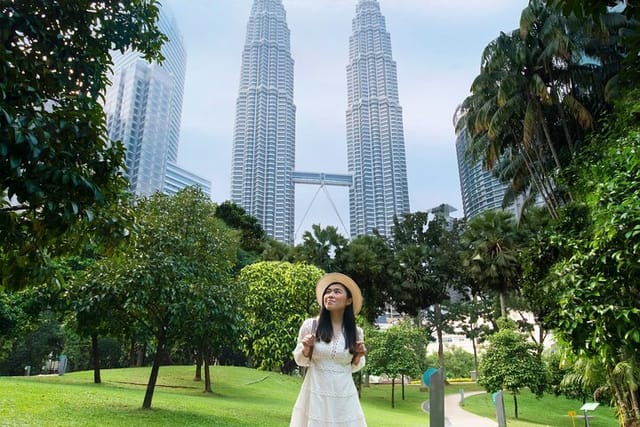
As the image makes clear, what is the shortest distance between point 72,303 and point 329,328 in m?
8.03

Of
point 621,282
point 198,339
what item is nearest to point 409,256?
point 198,339

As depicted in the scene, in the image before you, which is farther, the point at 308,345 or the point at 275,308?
the point at 275,308

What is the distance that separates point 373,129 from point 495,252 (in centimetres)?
5032

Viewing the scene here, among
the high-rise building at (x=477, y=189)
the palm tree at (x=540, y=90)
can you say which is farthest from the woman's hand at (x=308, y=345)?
the high-rise building at (x=477, y=189)

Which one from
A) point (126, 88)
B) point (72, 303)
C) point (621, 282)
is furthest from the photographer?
point (126, 88)

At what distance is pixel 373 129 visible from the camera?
223ft

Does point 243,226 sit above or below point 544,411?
above

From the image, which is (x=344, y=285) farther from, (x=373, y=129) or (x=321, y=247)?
(x=373, y=129)

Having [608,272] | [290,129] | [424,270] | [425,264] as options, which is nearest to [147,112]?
[425,264]

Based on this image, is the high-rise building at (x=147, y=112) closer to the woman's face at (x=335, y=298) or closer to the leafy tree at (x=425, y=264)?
the leafy tree at (x=425, y=264)

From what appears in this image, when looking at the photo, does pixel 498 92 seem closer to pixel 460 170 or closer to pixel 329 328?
pixel 329 328

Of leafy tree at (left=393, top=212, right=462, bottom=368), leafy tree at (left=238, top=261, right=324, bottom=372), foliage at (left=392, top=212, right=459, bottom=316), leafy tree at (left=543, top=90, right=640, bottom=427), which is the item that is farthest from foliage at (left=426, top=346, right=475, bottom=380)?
leafy tree at (left=543, top=90, right=640, bottom=427)

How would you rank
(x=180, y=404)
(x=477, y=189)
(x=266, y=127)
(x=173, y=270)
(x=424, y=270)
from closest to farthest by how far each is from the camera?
(x=173, y=270), (x=180, y=404), (x=424, y=270), (x=477, y=189), (x=266, y=127)

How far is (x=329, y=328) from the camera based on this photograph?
2.89 meters
